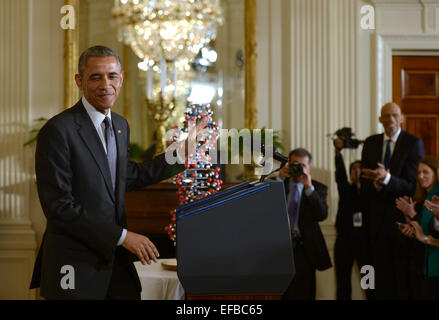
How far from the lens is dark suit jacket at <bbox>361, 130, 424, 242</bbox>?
4434 millimetres

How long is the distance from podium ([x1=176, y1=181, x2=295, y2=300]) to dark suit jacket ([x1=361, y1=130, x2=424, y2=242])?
9.85 ft

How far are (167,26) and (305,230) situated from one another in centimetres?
227

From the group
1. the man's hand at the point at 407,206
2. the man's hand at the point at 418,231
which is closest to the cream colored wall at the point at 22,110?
the man's hand at the point at 407,206

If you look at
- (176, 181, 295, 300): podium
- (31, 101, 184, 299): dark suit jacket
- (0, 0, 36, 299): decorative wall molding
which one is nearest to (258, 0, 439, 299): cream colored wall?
(0, 0, 36, 299): decorative wall molding

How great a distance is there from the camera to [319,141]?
5242mm

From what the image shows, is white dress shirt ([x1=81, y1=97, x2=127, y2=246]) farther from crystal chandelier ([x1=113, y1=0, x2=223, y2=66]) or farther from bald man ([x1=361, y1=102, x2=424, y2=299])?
crystal chandelier ([x1=113, y1=0, x2=223, y2=66])

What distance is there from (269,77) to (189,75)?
0.76 metres

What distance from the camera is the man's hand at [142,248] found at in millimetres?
1735

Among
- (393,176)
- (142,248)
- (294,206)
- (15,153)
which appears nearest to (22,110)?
(15,153)

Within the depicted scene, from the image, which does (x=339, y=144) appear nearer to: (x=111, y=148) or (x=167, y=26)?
(x=167, y=26)

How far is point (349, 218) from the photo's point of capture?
189 inches

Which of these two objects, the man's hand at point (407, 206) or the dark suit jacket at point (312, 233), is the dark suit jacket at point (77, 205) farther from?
the dark suit jacket at point (312, 233)
